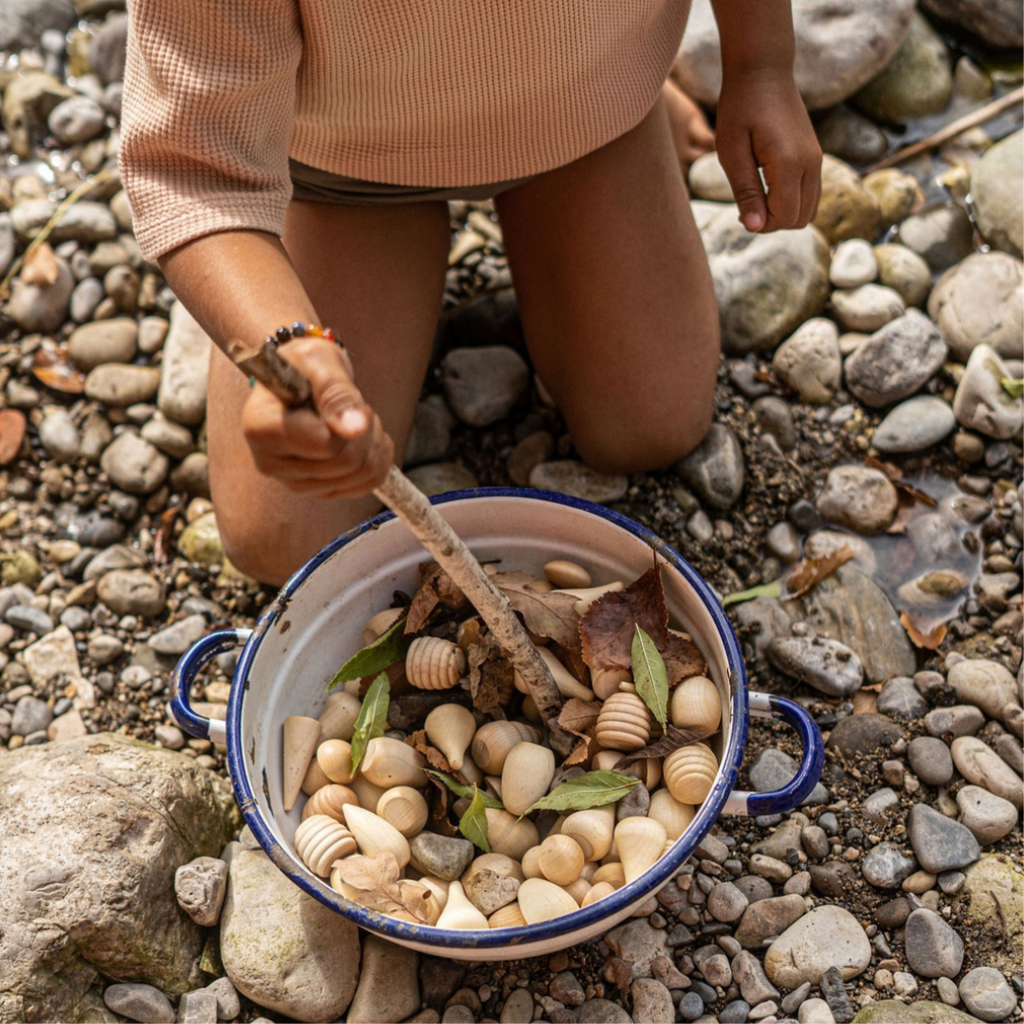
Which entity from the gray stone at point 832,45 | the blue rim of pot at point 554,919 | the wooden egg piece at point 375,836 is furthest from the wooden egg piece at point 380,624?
the gray stone at point 832,45

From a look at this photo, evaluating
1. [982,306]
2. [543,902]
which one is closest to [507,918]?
[543,902]

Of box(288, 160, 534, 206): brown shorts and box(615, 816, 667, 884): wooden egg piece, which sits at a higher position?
box(288, 160, 534, 206): brown shorts

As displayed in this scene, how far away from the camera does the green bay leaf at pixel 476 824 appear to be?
3.78 feet

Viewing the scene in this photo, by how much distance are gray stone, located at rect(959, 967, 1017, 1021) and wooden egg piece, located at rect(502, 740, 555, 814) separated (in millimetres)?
560

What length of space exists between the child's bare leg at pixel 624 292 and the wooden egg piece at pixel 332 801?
69 centimetres

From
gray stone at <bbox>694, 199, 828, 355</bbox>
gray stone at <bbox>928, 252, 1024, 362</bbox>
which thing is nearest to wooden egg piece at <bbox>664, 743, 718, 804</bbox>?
gray stone at <bbox>694, 199, 828, 355</bbox>

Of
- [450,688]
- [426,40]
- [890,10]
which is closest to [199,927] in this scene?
[450,688]

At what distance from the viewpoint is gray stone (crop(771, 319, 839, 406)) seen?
5.64ft

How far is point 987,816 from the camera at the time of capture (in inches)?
50.5

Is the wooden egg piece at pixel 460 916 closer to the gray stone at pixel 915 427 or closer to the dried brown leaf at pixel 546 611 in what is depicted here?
the dried brown leaf at pixel 546 611

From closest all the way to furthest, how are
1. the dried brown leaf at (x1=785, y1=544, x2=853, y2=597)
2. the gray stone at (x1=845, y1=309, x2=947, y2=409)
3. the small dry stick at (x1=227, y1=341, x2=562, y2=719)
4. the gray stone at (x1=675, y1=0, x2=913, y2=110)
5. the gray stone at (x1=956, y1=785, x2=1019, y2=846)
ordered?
1. the small dry stick at (x1=227, y1=341, x2=562, y2=719)
2. the gray stone at (x1=956, y1=785, x2=1019, y2=846)
3. the dried brown leaf at (x1=785, y1=544, x2=853, y2=597)
4. the gray stone at (x1=845, y1=309, x2=947, y2=409)
5. the gray stone at (x1=675, y1=0, x2=913, y2=110)

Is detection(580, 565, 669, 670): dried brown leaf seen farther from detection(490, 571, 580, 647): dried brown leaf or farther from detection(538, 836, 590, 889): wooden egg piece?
detection(538, 836, 590, 889): wooden egg piece

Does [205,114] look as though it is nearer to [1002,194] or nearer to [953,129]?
[1002,194]

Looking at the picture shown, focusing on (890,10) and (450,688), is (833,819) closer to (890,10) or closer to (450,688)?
(450,688)
